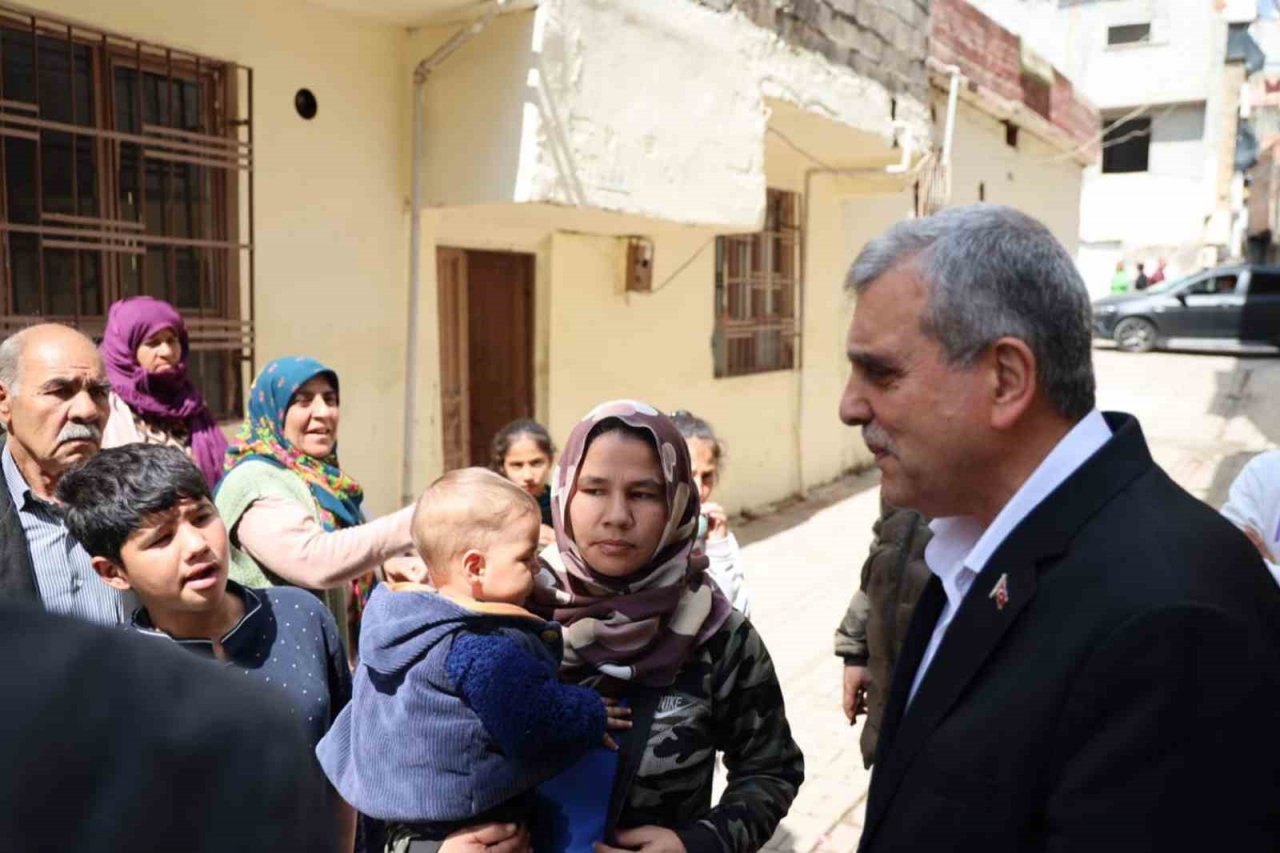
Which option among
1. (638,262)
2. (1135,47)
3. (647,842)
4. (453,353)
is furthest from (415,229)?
(1135,47)

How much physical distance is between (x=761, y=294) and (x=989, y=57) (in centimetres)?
511

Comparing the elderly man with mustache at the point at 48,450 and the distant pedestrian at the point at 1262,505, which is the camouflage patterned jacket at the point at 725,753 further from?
the distant pedestrian at the point at 1262,505

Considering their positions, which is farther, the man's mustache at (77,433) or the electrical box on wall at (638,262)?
A: the electrical box on wall at (638,262)

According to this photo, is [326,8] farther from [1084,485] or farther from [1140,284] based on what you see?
[1140,284]

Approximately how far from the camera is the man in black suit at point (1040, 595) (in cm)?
104

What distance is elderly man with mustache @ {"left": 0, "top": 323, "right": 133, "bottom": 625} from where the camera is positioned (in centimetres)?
218

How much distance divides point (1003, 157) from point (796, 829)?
11.7m

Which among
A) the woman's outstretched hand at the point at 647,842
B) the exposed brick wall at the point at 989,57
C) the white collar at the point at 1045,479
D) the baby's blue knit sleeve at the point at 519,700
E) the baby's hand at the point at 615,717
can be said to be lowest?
the woman's outstretched hand at the point at 647,842

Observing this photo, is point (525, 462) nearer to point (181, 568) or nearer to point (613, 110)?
point (181, 568)

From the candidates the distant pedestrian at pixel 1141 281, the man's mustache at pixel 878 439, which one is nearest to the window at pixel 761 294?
the man's mustache at pixel 878 439

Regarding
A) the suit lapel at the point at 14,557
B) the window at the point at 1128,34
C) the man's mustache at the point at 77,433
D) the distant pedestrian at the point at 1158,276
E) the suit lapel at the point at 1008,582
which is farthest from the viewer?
the window at the point at 1128,34

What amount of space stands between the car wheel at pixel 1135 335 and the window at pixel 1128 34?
11905 mm

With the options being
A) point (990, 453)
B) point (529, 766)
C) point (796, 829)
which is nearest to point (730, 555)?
point (796, 829)

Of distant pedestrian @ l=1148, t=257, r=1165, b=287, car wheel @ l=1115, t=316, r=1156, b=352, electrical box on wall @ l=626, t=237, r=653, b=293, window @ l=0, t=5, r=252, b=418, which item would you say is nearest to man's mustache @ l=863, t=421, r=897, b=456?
window @ l=0, t=5, r=252, b=418
